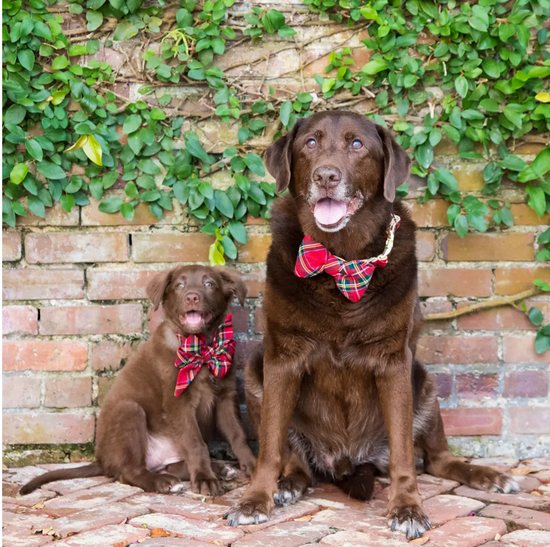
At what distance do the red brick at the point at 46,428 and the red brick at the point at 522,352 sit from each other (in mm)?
2070

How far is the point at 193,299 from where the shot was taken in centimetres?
301

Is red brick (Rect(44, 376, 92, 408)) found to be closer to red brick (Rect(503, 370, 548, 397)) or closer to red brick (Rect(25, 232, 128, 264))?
red brick (Rect(25, 232, 128, 264))

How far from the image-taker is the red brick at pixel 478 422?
3352mm

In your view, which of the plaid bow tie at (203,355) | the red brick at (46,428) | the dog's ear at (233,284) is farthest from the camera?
the red brick at (46,428)

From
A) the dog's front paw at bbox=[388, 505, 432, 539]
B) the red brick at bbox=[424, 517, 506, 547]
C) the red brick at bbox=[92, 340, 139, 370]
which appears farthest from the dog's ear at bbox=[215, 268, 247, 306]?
the red brick at bbox=[424, 517, 506, 547]

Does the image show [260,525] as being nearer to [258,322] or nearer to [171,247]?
[258,322]

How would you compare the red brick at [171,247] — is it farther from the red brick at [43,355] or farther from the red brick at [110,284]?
the red brick at [43,355]

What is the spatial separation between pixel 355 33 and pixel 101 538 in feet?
8.28

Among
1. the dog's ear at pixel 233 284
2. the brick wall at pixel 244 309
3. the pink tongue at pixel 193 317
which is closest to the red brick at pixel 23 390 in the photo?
the brick wall at pixel 244 309

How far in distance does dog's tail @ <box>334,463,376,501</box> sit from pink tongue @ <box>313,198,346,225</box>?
1.06m

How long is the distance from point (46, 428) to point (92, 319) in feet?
1.88

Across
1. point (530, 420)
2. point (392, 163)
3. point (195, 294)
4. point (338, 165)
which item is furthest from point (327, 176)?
point (530, 420)

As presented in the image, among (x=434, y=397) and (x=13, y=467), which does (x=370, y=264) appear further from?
(x=13, y=467)

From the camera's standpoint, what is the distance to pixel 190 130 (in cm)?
338
